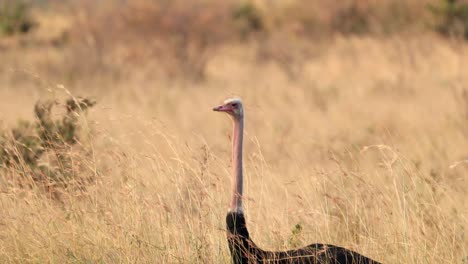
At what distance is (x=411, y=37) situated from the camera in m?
19.2

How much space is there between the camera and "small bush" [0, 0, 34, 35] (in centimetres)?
2470

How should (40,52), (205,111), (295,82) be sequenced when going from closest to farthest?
1. (205,111)
2. (295,82)
3. (40,52)

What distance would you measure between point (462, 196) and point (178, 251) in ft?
7.32

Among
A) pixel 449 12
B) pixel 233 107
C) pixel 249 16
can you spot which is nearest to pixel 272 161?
pixel 233 107

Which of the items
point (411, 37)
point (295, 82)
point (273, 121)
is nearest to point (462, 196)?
point (273, 121)

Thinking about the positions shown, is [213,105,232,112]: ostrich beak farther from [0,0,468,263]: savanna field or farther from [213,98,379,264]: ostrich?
[0,0,468,263]: savanna field

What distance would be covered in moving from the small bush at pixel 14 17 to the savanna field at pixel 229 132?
7.1 inches

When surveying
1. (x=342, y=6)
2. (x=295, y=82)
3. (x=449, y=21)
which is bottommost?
(x=295, y=82)

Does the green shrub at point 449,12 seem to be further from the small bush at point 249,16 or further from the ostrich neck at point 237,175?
the ostrich neck at point 237,175

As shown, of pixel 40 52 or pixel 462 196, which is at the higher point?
pixel 40 52

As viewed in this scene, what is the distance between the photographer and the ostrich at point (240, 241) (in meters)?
4.67

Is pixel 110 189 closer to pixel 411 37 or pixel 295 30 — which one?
pixel 411 37

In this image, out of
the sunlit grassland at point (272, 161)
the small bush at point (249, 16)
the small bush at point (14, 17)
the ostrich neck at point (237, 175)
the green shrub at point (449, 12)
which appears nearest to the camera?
the ostrich neck at point (237, 175)

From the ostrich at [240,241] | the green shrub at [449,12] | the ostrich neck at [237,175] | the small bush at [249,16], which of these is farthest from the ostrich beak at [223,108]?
the small bush at [249,16]
